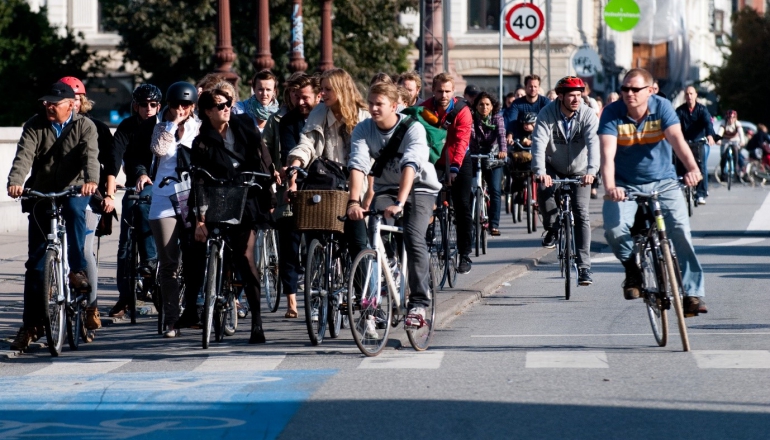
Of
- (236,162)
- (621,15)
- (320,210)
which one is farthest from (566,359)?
(621,15)

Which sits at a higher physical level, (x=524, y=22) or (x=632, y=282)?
(x=524, y=22)

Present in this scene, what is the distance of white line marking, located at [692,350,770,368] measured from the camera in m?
8.65

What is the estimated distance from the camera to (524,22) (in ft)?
83.8

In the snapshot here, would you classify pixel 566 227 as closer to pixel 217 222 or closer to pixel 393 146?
pixel 393 146

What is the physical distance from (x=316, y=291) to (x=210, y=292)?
0.65m

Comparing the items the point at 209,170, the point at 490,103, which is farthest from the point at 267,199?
the point at 490,103

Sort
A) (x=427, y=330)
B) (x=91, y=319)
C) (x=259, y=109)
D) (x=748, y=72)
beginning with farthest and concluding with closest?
1. (x=748, y=72)
2. (x=259, y=109)
3. (x=91, y=319)
4. (x=427, y=330)

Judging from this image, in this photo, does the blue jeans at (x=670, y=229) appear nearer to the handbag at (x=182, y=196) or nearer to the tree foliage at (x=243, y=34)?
the handbag at (x=182, y=196)

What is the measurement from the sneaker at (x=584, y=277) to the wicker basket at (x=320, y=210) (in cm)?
370

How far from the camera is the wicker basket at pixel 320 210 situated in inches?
378

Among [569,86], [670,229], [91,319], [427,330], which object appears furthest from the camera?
[569,86]

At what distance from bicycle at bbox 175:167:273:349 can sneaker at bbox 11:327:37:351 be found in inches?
43.2

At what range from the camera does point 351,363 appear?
8969 millimetres

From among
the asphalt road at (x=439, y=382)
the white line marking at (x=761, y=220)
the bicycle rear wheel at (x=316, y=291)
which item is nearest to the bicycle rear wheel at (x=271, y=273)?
the asphalt road at (x=439, y=382)
